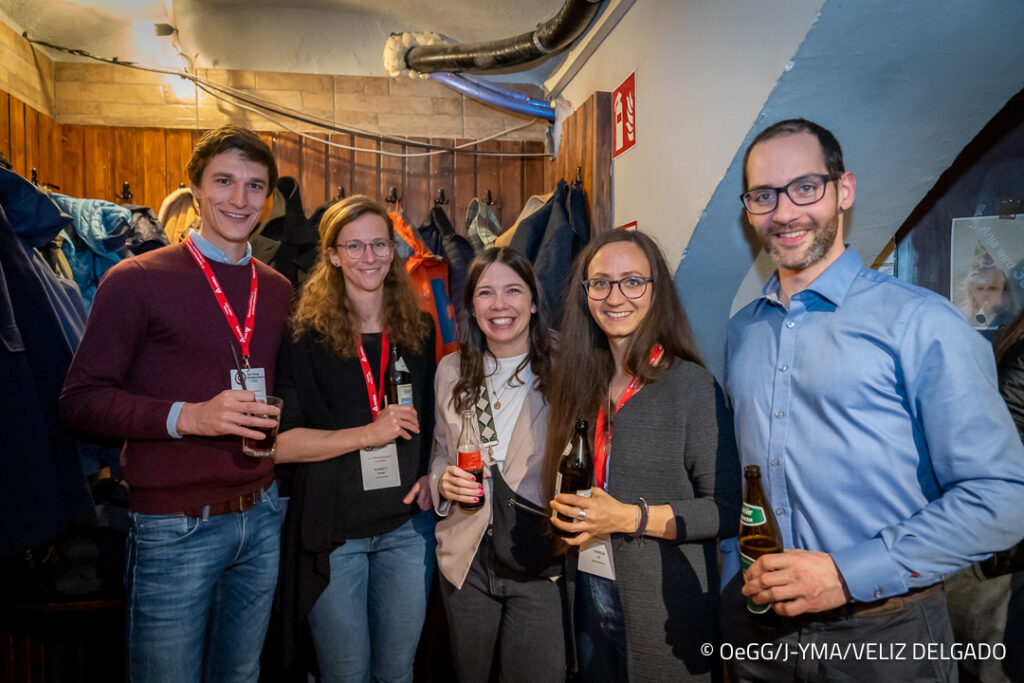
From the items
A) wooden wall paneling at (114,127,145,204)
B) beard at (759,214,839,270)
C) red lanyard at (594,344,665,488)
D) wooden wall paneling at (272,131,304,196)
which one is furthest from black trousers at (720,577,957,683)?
wooden wall paneling at (114,127,145,204)

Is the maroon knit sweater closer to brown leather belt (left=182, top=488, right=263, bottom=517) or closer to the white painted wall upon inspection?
brown leather belt (left=182, top=488, right=263, bottom=517)

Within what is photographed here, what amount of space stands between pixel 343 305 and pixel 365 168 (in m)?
2.66

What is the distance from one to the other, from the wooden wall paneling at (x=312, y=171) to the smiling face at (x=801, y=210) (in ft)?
12.0

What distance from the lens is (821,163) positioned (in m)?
1.39

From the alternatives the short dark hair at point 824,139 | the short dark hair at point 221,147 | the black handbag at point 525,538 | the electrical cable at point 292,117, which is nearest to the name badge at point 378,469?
the black handbag at point 525,538

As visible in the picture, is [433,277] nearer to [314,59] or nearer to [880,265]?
[314,59]

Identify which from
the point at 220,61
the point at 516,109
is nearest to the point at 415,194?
the point at 516,109

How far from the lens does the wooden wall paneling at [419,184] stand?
451cm

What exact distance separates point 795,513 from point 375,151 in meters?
3.89

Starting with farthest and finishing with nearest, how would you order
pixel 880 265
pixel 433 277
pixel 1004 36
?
pixel 433 277, pixel 880 265, pixel 1004 36

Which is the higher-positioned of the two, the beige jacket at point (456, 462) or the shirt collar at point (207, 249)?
the shirt collar at point (207, 249)

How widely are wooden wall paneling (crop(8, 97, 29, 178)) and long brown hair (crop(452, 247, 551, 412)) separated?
10.9 ft

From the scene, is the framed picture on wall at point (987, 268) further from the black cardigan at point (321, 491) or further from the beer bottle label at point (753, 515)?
the black cardigan at point (321, 491)

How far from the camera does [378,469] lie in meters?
2.01
